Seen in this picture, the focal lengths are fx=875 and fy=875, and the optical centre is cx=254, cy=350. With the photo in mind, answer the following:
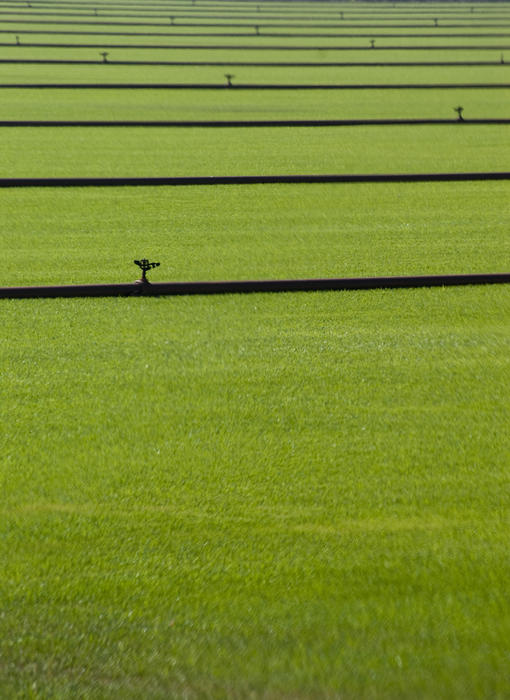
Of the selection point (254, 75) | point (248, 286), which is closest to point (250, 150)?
point (248, 286)

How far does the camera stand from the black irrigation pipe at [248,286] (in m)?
5.91

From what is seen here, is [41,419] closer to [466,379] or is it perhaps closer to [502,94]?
[466,379]

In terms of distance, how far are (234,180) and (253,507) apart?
741 cm

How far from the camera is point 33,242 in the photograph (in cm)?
735

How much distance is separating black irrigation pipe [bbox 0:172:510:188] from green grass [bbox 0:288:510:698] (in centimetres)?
492

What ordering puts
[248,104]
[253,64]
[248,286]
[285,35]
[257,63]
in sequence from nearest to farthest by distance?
1. [248,286]
2. [248,104]
3. [253,64]
4. [257,63]
5. [285,35]

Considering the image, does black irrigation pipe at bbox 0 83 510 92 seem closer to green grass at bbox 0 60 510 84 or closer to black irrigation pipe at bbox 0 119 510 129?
green grass at bbox 0 60 510 84

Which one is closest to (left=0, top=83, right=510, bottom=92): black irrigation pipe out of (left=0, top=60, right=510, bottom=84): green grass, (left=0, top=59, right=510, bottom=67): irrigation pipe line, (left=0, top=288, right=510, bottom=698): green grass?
(left=0, top=60, right=510, bottom=84): green grass

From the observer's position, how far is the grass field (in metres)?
2.55

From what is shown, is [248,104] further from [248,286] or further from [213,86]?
[248,286]

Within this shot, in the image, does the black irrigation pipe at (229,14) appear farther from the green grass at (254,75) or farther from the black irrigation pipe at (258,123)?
the black irrigation pipe at (258,123)

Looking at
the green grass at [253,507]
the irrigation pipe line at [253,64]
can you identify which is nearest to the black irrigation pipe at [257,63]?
the irrigation pipe line at [253,64]

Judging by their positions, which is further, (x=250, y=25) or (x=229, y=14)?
(x=229, y=14)

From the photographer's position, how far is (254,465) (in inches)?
144
